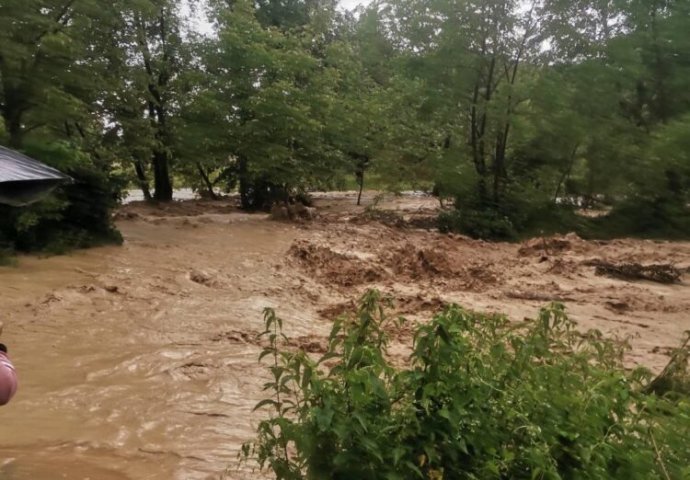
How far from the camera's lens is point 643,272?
13156 millimetres

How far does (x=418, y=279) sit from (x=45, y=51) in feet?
29.1

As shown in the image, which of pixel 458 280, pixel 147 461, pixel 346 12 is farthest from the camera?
pixel 346 12

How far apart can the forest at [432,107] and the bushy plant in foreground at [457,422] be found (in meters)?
12.4

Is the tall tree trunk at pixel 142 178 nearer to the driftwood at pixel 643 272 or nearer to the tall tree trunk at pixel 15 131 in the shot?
the tall tree trunk at pixel 15 131

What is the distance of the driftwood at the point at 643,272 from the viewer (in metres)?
12.9

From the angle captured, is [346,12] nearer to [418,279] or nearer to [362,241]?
[362,241]

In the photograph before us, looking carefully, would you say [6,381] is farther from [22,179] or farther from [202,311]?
[202,311]

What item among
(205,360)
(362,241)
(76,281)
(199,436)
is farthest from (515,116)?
(199,436)

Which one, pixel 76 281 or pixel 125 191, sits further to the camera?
pixel 125 191

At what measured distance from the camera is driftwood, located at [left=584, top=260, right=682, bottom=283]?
1292cm

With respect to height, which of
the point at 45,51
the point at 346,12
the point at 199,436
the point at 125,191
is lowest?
the point at 199,436

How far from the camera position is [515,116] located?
863 inches

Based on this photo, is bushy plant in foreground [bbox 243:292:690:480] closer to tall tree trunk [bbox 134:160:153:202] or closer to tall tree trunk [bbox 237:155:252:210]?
tall tree trunk [bbox 237:155:252:210]

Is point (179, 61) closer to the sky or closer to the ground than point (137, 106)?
closer to the sky
